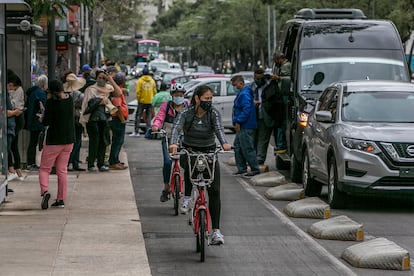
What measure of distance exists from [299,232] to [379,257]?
2522 millimetres

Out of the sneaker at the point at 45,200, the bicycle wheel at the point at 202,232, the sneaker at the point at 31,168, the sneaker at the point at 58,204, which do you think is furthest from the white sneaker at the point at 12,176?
the bicycle wheel at the point at 202,232

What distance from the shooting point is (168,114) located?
14820mm

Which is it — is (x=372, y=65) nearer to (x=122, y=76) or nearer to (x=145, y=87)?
(x=122, y=76)

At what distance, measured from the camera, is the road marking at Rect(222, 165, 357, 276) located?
10.4 meters

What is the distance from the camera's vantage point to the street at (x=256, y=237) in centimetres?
1046

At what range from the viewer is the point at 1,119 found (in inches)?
619

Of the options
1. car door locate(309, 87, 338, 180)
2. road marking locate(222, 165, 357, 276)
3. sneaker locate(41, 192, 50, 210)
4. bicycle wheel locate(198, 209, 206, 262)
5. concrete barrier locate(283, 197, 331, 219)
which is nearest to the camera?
road marking locate(222, 165, 357, 276)

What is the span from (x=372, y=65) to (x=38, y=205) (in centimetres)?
685

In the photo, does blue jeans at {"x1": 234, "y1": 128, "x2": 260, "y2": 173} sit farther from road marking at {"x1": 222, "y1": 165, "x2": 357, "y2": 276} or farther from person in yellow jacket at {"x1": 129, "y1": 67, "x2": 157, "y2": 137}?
person in yellow jacket at {"x1": 129, "y1": 67, "x2": 157, "y2": 137}

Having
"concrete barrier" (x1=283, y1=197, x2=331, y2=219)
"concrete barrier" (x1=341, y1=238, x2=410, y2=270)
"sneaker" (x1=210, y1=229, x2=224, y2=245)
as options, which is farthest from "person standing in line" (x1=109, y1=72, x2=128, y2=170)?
"concrete barrier" (x1=341, y1=238, x2=410, y2=270)

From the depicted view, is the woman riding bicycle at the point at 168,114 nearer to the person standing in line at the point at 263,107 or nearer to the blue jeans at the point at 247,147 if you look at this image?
the blue jeans at the point at 247,147

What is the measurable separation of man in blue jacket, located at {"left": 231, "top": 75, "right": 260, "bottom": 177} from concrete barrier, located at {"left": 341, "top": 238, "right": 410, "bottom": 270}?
860 centimetres

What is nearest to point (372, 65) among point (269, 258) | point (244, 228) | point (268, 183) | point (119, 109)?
point (268, 183)

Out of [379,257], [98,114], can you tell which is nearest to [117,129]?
[98,114]
